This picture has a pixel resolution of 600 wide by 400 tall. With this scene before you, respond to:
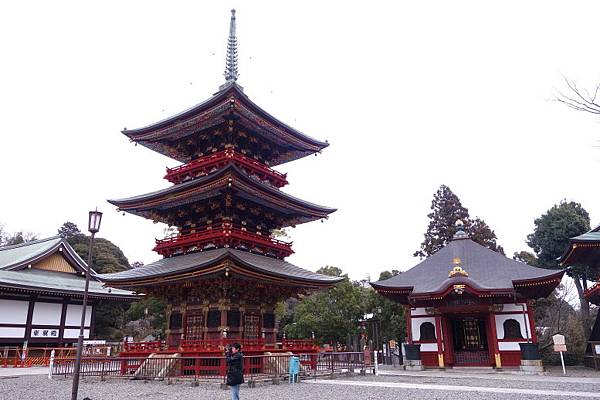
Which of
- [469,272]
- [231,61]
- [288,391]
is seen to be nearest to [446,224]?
[469,272]

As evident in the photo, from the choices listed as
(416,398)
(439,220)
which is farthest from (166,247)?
(439,220)

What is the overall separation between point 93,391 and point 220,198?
1081 cm

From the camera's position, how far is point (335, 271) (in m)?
42.7

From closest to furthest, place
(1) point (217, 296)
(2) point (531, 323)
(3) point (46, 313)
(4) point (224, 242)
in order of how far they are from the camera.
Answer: (1) point (217, 296)
(4) point (224, 242)
(2) point (531, 323)
(3) point (46, 313)

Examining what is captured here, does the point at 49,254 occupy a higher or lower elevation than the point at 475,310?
higher

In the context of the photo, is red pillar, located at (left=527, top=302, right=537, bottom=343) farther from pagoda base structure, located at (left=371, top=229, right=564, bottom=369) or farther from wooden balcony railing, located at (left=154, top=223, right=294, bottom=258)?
wooden balcony railing, located at (left=154, top=223, right=294, bottom=258)

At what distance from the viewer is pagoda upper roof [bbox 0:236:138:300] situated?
3059cm

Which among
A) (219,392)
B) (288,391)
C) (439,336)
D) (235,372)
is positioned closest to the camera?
(235,372)

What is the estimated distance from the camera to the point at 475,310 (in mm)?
26062

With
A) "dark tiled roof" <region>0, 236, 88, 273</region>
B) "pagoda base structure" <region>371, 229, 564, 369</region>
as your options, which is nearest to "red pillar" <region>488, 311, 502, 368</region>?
"pagoda base structure" <region>371, 229, 564, 369</region>

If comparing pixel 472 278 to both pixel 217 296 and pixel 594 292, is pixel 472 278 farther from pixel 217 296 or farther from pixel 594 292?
pixel 217 296

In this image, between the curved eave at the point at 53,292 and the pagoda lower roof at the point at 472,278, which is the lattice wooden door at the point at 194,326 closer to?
the pagoda lower roof at the point at 472,278

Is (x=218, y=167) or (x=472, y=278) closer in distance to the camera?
(x=218, y=167)

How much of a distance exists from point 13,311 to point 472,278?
31534 millimetres
